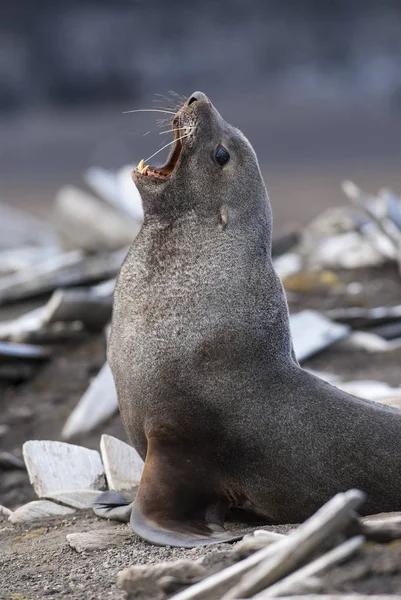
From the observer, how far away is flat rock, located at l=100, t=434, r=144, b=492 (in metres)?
5.57

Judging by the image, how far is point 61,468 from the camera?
18.7 feet

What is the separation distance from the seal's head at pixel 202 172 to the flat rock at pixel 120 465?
1.40m

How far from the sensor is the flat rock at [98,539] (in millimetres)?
4281

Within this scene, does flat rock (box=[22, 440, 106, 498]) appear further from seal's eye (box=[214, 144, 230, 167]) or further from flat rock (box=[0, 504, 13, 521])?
seal's eye (box=[214, 144, 230, 167])

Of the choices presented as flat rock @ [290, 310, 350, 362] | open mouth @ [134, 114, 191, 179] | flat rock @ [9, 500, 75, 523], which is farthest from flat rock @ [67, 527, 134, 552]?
flat rock @ [290, 310, 350, 362]

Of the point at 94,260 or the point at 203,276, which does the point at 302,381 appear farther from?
the point at 94,260

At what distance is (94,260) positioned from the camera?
34.0 ft

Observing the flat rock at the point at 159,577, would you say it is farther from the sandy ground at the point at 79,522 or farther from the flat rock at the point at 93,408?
the flat rock at the point at 93,408

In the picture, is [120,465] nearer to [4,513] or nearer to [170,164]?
[4,513]

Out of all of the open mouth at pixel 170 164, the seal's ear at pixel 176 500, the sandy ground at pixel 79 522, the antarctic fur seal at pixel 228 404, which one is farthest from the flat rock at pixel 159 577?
the open mouth at pixel 170 164

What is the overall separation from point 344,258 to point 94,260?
292 cm

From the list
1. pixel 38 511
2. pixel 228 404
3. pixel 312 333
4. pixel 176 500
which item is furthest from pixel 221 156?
pixel 312 333

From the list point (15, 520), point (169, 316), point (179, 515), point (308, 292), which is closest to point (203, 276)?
point (169, 316)

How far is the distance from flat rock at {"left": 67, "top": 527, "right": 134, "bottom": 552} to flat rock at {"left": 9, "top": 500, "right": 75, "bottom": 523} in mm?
704
